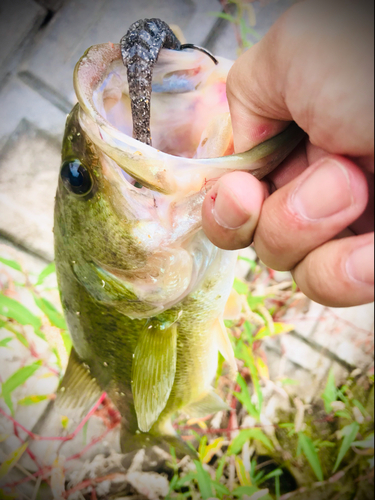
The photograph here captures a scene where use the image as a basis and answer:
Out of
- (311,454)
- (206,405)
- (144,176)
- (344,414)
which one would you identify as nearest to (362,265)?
(144,176)

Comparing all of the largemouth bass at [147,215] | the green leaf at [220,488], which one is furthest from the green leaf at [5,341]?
the green leaf at [220,488]

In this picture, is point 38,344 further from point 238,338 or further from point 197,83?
point 197,83

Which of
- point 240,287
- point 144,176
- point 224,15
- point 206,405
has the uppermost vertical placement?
point 224,15

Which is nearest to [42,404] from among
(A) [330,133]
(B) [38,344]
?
(B) [38,344]

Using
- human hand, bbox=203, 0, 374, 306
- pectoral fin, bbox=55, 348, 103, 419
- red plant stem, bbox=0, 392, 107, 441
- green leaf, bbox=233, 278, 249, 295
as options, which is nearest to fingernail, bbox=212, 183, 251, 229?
human hand, bbox=203, 0, 374, 306

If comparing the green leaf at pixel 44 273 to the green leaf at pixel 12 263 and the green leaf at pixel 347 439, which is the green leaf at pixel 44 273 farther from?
the green leaf at pixel 347 439

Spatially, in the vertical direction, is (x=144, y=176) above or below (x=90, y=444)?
above

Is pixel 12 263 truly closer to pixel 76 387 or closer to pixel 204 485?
pixel 76 387
